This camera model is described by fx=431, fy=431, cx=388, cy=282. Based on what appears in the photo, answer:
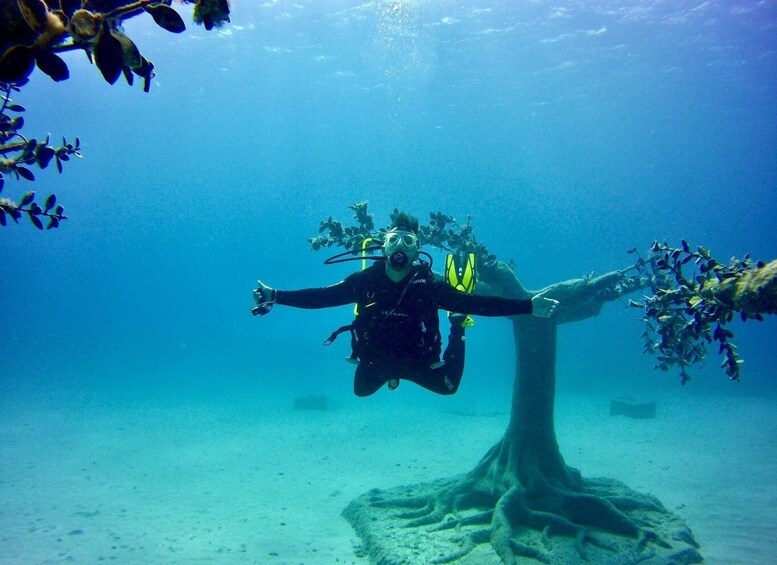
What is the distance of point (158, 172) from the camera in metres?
93.8

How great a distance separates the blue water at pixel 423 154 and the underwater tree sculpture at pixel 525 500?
1870 cm

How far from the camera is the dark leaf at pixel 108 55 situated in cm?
168

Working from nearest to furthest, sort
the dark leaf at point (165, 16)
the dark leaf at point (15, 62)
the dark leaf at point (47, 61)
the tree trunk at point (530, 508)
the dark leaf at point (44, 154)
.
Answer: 1. the dark leaf at point (15, 62)
2. the dark leaf at point (47, 61)
3. the dark leaf at point (165, 16)
4. the dark leaf at point (44, 154)
5. the tree trunk at point (530, 508)

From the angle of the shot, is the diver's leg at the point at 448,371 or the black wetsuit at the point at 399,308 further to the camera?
the diver's leg at the point at 448,371

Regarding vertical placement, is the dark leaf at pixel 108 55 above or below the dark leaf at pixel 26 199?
below

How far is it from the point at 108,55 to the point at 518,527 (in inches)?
377

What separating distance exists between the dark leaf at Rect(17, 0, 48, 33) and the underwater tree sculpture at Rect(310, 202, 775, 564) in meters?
6.88

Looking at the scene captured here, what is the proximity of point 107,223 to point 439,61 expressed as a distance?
124849 mm

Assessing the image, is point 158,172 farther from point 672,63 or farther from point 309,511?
point 309,511

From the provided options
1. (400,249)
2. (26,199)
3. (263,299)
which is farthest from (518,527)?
(26,199)

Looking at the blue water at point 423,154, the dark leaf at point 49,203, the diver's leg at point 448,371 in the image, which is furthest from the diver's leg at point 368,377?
the blue water at point 423,154

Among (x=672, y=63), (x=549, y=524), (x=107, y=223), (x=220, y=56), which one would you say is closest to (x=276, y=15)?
(x=220, y=56)

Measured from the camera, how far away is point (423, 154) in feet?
224

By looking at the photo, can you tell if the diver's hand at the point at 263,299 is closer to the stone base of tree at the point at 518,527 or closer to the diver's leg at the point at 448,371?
the diver's leg at the point at 448,371
